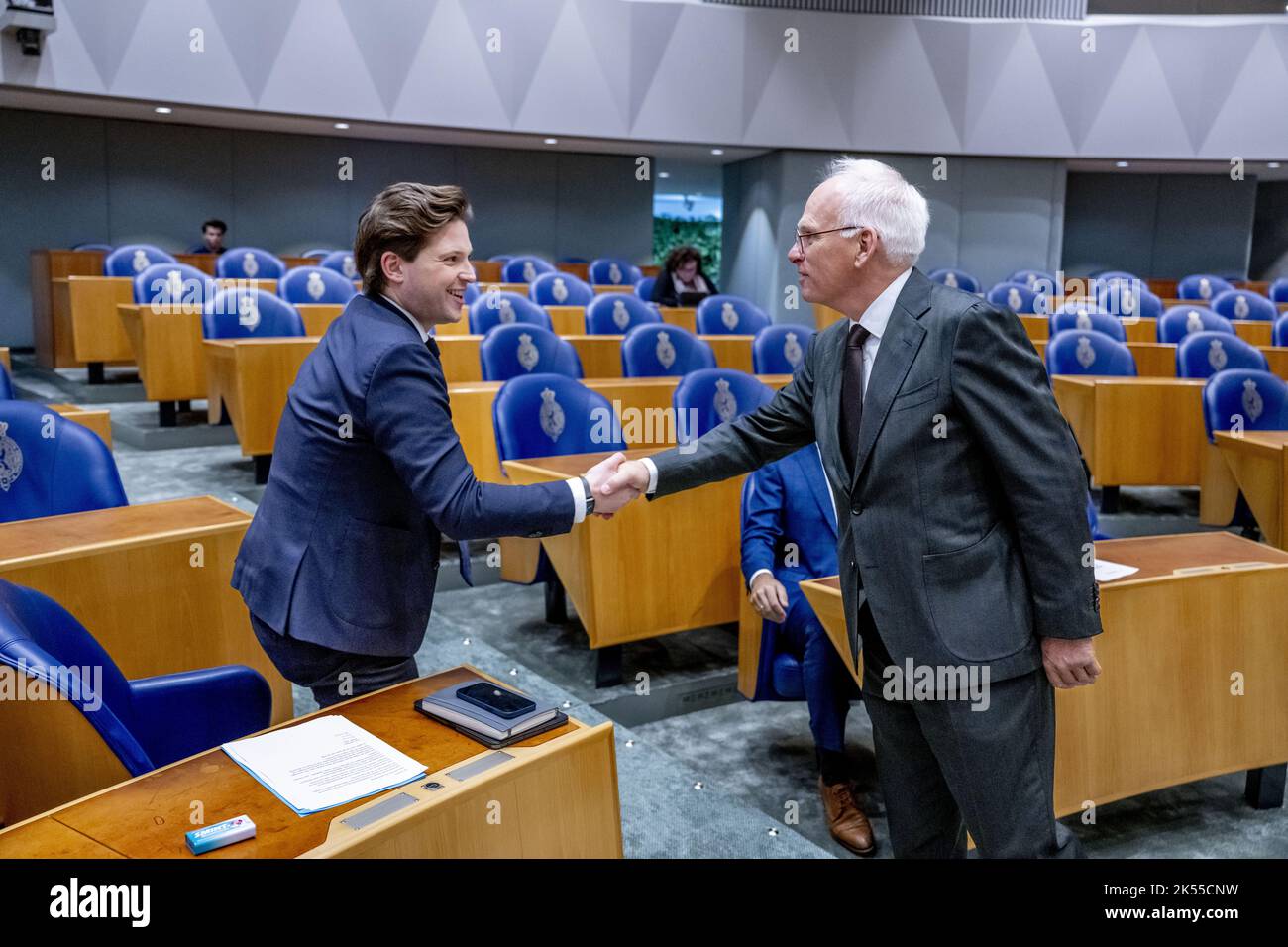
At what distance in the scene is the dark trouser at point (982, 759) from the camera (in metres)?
1.63

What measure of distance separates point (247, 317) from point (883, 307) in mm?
4835

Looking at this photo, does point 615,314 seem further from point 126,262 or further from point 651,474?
point 651,474

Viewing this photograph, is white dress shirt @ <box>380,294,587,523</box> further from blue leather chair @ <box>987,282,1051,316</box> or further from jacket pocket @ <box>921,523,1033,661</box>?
blue leather chair @ <box>987,282,1051,316</box>

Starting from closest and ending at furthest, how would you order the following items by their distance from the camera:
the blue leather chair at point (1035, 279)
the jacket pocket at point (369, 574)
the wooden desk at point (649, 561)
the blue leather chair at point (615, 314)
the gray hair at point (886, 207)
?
the gray hair at point (886, 207) → the jacket pocket at point (369, 574) → the wooden desk at point (649, 561) → the blue leather chair at point (615, 314) → the blue leather chair at point (1035, 279)

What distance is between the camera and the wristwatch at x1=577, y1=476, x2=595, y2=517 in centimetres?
204

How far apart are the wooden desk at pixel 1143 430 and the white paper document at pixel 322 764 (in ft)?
15.9

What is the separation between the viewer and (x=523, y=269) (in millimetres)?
10789

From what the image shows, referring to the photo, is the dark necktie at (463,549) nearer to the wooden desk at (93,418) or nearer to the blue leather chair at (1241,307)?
the wooden desk at (93,418)

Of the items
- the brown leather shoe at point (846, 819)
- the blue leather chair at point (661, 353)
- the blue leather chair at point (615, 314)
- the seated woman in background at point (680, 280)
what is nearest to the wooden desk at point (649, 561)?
the brown leather shoe at point (846, 819)

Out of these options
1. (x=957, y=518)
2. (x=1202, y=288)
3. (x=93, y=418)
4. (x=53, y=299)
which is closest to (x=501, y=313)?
(x=93, y=418)

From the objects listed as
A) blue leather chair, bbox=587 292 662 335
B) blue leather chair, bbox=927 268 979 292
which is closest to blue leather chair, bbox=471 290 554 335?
blue leather chair, bbox=587 292 662 335

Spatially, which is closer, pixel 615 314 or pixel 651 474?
pixel 651 474

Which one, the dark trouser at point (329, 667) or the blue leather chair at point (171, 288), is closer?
the dark trouser at point (329, 667)

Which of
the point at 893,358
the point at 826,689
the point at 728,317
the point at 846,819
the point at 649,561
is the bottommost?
the point at 846,819
